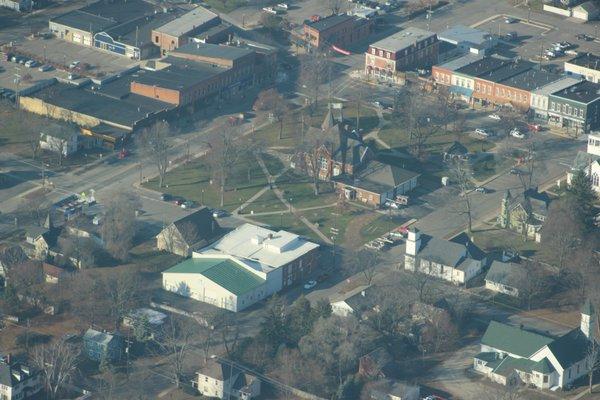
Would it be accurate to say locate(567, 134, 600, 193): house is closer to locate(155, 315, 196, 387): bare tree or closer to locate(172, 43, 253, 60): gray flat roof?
locate(172, 43, 253, 60): gray flat roof

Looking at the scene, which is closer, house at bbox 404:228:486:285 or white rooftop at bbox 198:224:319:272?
house at bbox 404:228:486:285

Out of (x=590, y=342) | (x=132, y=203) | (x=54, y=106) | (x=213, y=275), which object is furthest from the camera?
(x=54, y=106)

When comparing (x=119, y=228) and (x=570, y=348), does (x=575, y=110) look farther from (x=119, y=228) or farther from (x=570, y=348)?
(x=119, y=228)

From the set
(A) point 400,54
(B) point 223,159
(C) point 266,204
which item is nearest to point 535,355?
(C) point 266,204

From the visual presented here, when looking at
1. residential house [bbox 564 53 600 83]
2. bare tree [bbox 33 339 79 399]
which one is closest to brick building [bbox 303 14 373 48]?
residential house [bbox 564 53 600 83]

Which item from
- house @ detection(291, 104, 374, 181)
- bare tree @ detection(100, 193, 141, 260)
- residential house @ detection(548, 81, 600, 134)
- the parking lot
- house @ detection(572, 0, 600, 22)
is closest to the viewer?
bare tree @ detection(100, 193, 141, 260)

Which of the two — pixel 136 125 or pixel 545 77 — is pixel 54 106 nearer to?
pixel 136 125

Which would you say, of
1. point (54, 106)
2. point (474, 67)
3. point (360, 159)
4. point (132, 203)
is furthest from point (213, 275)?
point (474, 67)
